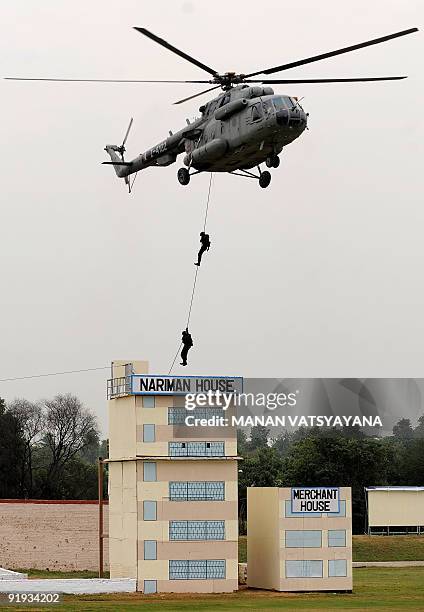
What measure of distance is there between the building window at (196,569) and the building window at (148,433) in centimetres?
658

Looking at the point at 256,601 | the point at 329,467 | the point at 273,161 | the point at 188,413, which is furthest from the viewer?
the point at 329,467

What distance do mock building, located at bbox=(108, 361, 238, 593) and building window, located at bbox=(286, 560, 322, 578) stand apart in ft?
10.2

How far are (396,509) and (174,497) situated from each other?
45380mm

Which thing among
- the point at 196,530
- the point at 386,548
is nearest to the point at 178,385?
the point at 196,530

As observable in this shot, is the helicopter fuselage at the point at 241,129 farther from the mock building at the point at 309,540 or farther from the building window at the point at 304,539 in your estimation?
the building window at the point at 304,539

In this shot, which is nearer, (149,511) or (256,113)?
(256,113)

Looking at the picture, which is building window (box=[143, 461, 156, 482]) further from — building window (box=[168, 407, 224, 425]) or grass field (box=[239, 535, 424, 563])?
grass field (box=[239, 535, 424, 563])

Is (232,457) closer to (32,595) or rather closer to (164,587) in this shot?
(164,587)

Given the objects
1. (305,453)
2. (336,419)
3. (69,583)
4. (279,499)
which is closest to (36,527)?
(69,583)

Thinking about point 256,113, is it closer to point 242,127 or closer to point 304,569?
point 242,127

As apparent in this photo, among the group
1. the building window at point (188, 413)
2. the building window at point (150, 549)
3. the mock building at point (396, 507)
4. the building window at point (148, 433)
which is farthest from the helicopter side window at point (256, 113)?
the mock building at point (396, 507)

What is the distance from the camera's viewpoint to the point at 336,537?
77125mm

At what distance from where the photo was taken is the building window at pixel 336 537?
3034 inches

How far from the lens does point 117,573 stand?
3017 inches
